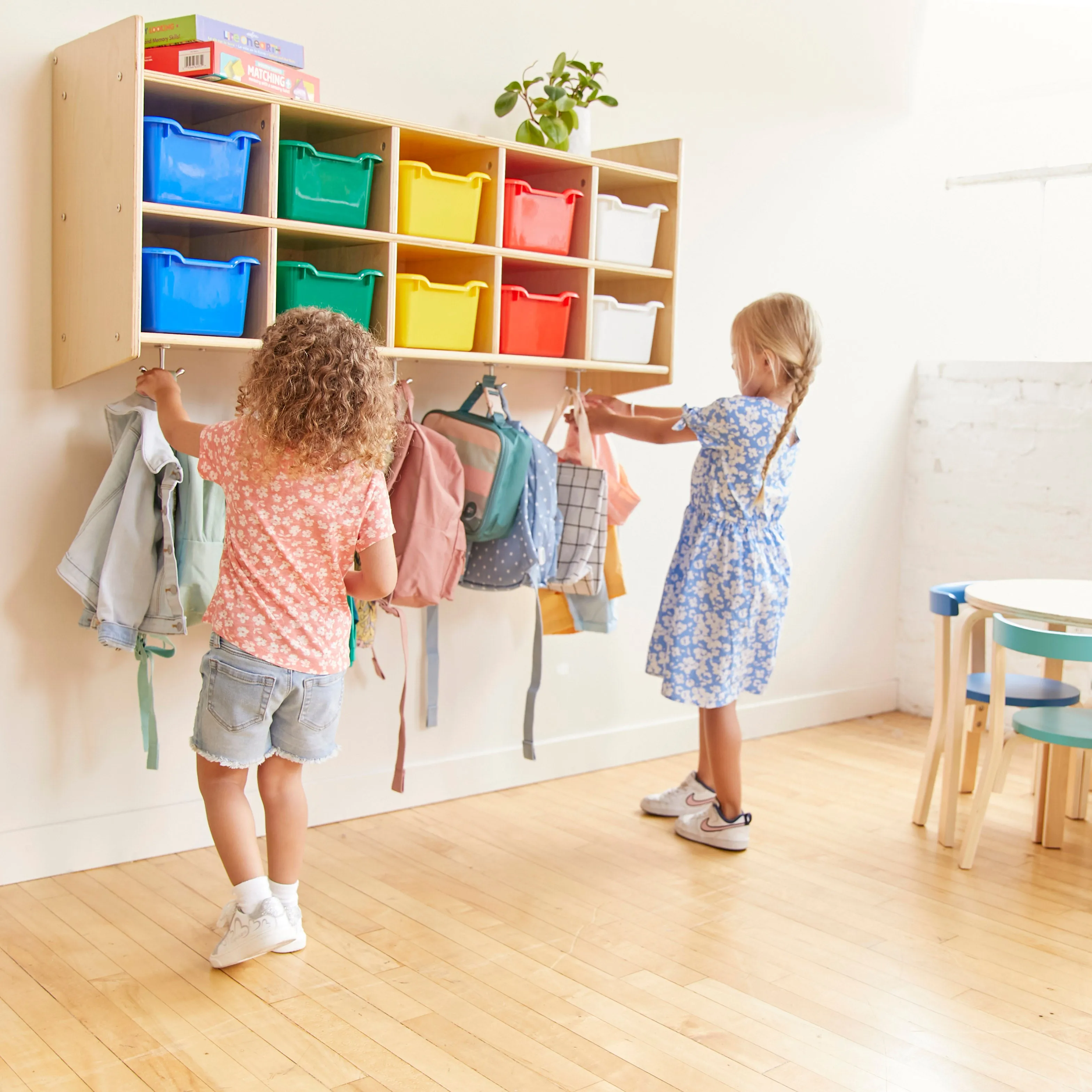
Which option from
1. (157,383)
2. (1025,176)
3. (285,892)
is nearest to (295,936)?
(285,892)

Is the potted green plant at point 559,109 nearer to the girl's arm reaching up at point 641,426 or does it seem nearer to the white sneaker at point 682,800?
the girl's arm reaching up at point 641,426

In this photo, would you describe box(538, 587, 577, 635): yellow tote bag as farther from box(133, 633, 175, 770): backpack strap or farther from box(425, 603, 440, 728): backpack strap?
box(133, 633, 175, 770): backpack strap

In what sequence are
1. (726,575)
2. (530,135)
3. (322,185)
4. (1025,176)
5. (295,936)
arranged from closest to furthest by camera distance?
(295,936) < (322,185) < (726,575) < (530,135) < (1025,176)

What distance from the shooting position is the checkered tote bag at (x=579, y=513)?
320 centimetres

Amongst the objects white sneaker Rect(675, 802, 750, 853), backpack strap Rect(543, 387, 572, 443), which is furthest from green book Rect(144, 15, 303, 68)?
white sneaker Rect(675, 802, 750, 853)

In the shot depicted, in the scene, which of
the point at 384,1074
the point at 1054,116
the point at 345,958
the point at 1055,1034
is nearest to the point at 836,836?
the point at 1055,1034

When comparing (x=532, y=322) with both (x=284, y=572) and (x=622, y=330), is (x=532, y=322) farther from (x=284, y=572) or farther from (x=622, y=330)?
(x=284, y=572)

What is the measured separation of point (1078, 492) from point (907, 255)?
42.4 inches

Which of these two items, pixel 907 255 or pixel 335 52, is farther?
pixel 907 255

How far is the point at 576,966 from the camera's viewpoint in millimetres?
2430

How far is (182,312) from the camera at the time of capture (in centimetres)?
249

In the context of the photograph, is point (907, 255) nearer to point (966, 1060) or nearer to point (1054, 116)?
point (1054, 116)

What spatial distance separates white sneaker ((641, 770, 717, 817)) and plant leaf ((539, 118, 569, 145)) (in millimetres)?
1727

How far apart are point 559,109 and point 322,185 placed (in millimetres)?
836
